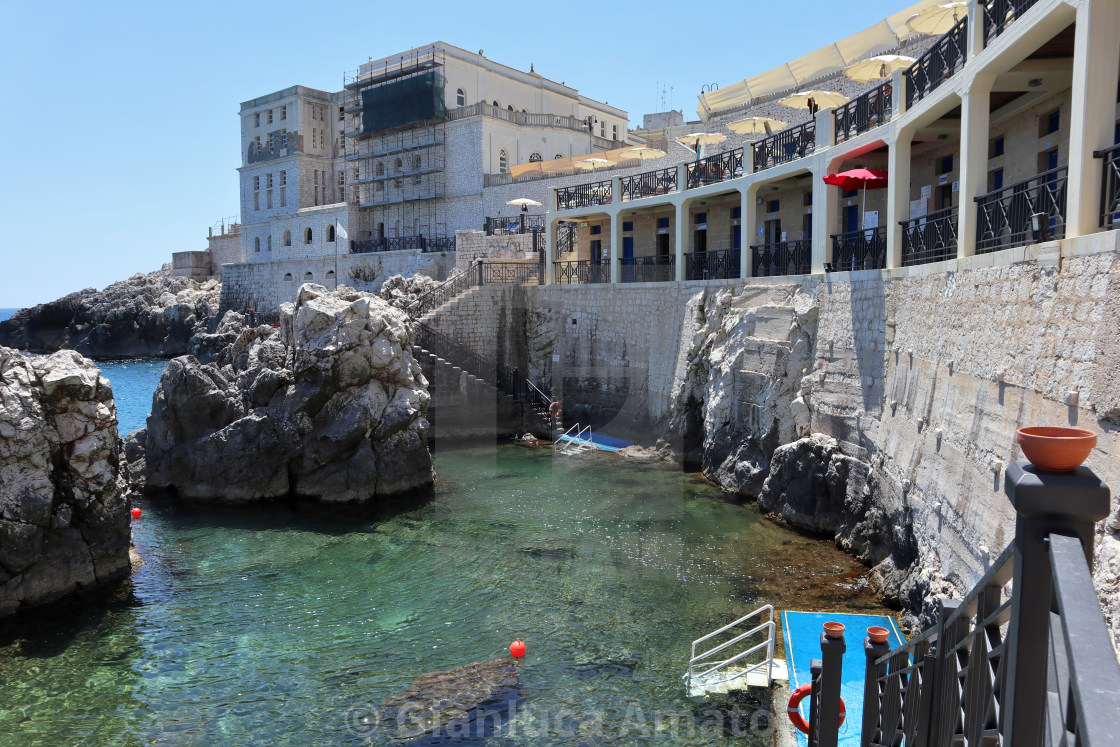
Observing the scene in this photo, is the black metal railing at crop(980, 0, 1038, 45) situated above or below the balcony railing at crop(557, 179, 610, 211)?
below

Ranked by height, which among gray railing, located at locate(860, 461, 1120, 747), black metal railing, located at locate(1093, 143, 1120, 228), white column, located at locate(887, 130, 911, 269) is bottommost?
gray railing, located at locate(860, 461, 1120, 747)

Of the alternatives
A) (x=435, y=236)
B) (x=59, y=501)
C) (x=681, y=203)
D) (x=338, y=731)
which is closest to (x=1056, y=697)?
(x=338, y=731)

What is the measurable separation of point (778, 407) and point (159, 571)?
14.3m

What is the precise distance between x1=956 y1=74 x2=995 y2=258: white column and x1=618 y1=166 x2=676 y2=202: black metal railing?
15.2 m

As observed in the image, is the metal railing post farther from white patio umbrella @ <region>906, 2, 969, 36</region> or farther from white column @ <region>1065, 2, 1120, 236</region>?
white patio umbrella @ <region>906, 2, 969, 36</region>

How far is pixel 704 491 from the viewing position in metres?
20.6

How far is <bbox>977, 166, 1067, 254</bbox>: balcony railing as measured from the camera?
9.38 m

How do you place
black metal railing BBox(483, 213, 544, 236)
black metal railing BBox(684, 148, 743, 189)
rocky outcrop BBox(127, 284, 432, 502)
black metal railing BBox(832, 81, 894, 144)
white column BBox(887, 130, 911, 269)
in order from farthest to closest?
black metal railing BBox(483, 213, 544, 236) < black metal railing BBox(684, 148, 743, 189) < rocky outcrop BBox(127, 284, 432, 502) < black metal railing BBox(832, 81, 894, 144) < white column BBox(887, 130, 911, 269)

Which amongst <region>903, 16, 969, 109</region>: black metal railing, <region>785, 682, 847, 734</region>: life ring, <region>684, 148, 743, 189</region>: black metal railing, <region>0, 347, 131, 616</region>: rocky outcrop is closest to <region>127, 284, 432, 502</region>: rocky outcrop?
<region>0, 347, 131, 616</region>: rocky outcrop

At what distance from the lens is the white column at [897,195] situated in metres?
15.8

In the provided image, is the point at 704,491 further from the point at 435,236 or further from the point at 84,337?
the point at 84,337

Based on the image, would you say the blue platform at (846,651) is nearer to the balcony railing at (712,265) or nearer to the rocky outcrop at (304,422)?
the rocky outcrop at (304,422)

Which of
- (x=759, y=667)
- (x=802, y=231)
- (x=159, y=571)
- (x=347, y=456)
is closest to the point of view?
(x=759, y=667)

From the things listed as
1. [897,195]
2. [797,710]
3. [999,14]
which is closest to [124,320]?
[897,195]
